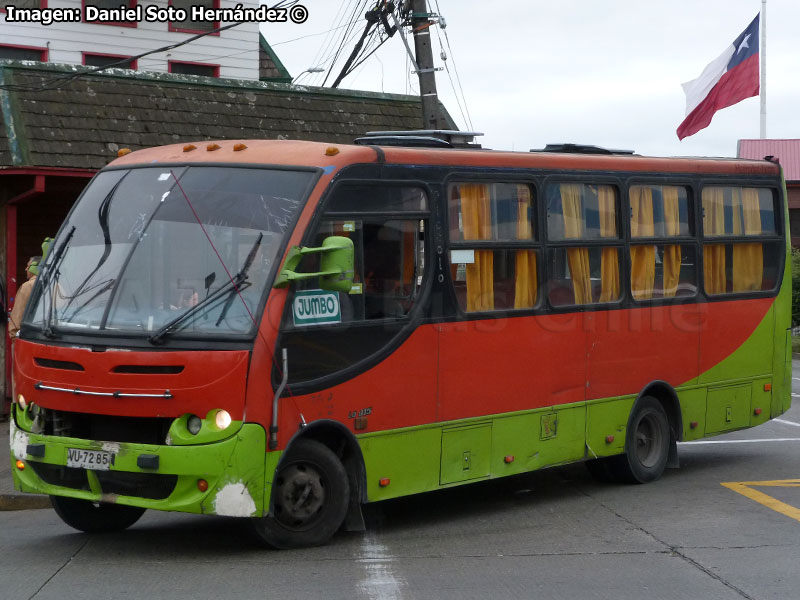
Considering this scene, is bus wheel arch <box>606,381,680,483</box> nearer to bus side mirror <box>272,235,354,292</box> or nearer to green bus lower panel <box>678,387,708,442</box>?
green bus lower panel <box>678,387,708,442</box>

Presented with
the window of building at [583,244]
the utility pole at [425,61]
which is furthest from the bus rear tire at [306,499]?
the utility pole at [425,61]

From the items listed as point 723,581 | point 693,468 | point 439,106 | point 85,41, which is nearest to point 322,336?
point 723,581

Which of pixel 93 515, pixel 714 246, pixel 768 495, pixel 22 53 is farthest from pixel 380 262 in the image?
pixel 22 53

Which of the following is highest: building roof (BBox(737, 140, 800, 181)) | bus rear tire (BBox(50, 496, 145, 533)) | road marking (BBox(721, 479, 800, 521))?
building roof (BBox(737, 140, 800, 181))

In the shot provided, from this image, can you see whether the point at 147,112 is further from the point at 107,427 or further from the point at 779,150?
the point at 779,150

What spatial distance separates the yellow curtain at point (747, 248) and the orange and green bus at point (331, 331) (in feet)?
4.26

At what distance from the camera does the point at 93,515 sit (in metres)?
9.32

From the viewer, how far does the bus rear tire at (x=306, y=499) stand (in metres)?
8.33

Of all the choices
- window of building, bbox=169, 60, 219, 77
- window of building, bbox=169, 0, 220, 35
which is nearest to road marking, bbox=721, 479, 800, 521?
window of building, bbox=169, 60, 219, 77

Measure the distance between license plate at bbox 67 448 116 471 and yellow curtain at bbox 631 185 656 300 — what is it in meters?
5.40

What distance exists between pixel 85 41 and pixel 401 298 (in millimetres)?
15837

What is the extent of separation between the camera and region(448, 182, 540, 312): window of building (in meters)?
9.83

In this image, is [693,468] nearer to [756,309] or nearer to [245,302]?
[756,309]

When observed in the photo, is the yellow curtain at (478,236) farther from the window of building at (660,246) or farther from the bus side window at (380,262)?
the window of building at (660,246)
